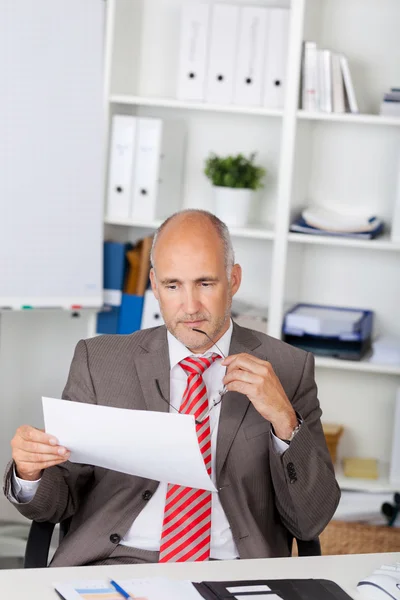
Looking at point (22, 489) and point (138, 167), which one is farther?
point (138, 167)

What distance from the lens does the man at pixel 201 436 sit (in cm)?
185

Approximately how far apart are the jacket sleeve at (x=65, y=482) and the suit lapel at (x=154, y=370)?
0.12 m

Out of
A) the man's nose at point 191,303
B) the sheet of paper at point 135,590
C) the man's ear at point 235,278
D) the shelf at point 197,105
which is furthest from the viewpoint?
the shelf at point 197,105

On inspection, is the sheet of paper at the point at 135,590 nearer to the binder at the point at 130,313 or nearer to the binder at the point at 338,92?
the binder at the point at 130,313

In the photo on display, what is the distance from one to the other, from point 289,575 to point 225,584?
131 mm

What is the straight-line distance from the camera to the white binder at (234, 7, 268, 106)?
3.58 m

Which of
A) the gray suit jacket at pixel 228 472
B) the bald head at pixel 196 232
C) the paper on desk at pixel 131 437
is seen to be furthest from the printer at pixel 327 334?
→ the paper on desk at pixel 131 437

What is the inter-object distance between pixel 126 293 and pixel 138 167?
19.8 inches

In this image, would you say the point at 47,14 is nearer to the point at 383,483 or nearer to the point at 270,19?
the point at 270,19

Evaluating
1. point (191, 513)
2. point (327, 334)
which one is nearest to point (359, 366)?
point (327, 334)

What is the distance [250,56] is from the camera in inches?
142

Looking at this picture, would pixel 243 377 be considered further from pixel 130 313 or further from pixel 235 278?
pixel 130 313

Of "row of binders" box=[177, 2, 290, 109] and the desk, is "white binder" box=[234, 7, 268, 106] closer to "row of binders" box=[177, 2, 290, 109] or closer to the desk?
"row of binders" box=[177, 2, 290, 109]

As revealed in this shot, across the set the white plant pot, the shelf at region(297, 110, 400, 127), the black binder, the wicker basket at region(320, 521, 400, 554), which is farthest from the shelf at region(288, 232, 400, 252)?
the black binder
